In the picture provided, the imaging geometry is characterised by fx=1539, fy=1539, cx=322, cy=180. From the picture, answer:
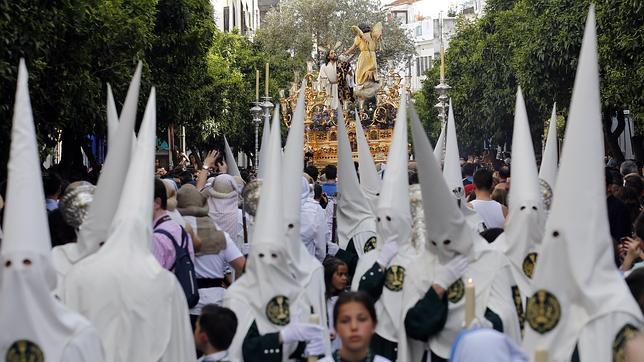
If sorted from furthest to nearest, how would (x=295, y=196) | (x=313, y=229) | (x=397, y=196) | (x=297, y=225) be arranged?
1. (x=313, y=229)
2. (x=397, y=196)
3. (x=295, y=196)
4. (x=297, y=225)

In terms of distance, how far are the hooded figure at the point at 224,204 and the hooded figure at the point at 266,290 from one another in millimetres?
5909

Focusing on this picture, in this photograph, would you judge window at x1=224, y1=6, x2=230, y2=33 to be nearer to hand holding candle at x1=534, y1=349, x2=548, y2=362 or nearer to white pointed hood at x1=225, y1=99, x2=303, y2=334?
white pointed hood at x1=225, y1=99, x2=303, y2=334

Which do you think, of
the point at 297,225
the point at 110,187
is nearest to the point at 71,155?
Result: the point at 297,225

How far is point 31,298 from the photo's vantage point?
6.85 meters

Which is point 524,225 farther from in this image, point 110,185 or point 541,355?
point 541,355

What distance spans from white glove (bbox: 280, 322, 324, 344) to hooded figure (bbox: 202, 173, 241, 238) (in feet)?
21.9

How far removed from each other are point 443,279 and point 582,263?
4.50 feet

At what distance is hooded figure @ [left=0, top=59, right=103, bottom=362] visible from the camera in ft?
22.4

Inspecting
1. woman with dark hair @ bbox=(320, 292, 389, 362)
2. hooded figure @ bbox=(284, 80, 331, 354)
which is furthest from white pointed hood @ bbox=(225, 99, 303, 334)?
woman with dark hair @ bbox=(320, 292, 389, 362)

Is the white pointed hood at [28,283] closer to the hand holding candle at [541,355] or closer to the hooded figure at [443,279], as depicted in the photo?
the hooded figure at [443,279]

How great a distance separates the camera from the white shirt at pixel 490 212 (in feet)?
42.7

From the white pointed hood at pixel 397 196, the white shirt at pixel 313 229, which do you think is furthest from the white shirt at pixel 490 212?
the white pointed hood at pixel 397 196

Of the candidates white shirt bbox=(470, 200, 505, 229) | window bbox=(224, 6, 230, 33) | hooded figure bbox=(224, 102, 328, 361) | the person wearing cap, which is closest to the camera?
hooded figure bbox=(224, 102, 328, 361)

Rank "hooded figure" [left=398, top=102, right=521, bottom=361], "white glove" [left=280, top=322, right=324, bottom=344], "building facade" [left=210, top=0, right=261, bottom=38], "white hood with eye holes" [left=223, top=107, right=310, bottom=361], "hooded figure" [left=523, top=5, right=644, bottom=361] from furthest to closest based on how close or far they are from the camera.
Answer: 1. "building facade" [left=210, top=0, right=261, bottom=38]
2. "white hood with eye holes" [left=223, top=107, right=310, bottom=361]
3. "hooded figure" [left=398, top=102, right=521, bottom=361]
4. "white glove" [left=280, top=322, right=324, bottom=344]
5. "hooded figure" [left=523, top=5, right=644, bottom=361]
